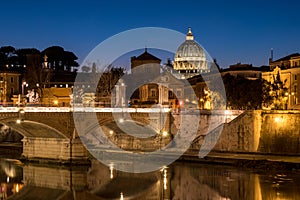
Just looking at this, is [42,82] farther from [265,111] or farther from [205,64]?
[205,64]

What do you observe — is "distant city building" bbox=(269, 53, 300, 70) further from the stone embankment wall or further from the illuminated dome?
the illuminated dome

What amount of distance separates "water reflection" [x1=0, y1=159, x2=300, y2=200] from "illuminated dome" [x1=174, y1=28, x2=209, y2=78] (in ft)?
230

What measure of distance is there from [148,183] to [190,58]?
254 feet

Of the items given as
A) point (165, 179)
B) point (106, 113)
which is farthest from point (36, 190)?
point (106, 113)

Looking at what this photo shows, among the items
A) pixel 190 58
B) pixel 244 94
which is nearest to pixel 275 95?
pixel 244 94

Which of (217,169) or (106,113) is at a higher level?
(106,113)

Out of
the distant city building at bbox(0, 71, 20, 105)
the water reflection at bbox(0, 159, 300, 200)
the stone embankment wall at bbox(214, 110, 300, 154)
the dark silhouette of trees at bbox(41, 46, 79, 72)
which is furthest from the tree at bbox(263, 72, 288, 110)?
the dark silhouette of trees at bbox(41, 46, 79, 72)

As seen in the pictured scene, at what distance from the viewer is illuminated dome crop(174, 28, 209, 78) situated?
105625 mm

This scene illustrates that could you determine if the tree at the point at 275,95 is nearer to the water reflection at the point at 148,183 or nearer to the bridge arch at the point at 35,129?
the water reflection at the point at 148,183

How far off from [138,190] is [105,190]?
1585mm

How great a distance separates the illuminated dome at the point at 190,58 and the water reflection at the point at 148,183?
2765 inches

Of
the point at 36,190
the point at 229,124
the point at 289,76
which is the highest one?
the point at 289,76

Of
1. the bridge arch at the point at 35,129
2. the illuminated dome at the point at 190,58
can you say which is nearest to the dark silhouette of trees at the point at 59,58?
the illuminated dome at the point at 190,58

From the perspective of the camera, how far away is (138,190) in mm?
29172
